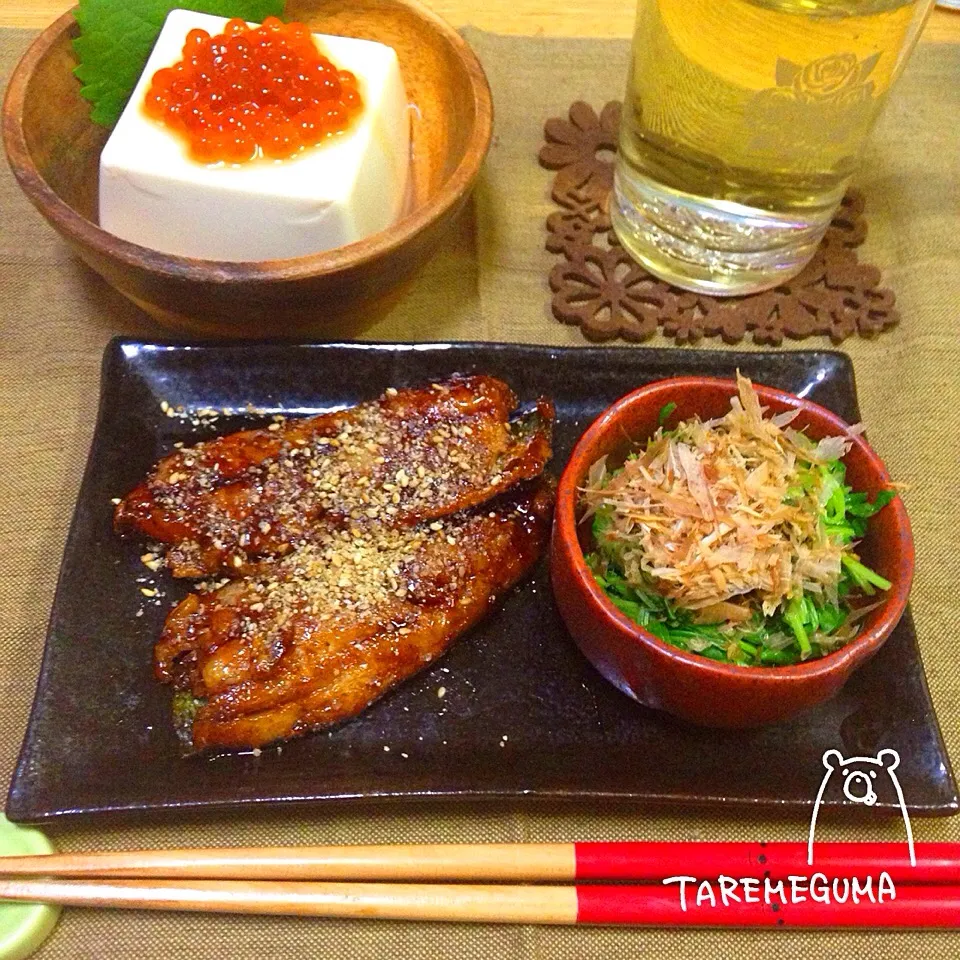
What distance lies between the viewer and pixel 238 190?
6.06 ft

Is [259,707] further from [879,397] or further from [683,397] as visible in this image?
[879,397]

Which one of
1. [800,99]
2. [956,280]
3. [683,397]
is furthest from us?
[956,280]

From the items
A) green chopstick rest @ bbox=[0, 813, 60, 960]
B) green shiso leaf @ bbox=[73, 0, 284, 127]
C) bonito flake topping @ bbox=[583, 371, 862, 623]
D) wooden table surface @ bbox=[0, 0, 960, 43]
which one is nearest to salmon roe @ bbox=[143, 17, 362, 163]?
green shiso leaf @ bbox=[73, 0, 284, 127]

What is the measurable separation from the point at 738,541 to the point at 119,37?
5.70ft

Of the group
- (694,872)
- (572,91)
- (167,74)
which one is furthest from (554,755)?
(572,91)

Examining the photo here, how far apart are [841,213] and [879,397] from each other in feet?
1.82

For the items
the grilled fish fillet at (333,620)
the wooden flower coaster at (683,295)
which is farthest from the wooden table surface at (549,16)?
the grilled fish fillet at (333,620)

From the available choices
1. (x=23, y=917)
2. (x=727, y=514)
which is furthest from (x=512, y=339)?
(x=23, y=917)

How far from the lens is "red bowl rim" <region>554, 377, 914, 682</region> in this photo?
52.5 inches

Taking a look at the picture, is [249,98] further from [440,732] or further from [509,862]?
[509,862]

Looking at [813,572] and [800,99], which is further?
[800,99]

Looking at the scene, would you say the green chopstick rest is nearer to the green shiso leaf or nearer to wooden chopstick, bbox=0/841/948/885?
wooden chopstick, bbox=0/841/948/885

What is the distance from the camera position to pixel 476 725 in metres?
1.55

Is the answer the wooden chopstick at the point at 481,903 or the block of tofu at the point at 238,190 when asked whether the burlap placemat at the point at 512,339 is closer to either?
the wooden chopstick at the point at 481,903
